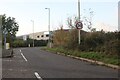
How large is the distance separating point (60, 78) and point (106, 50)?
45.9 feet

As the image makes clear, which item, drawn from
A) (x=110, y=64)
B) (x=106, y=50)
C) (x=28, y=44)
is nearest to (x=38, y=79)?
(x=110, y=64)

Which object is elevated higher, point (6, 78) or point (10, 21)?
point (10, 21)

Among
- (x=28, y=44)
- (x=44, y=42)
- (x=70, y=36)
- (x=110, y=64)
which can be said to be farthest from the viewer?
(x=44, y=42)

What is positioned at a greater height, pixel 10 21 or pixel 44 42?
pixel 10 21

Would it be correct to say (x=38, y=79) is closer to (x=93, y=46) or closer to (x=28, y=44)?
(x=93, y=46)

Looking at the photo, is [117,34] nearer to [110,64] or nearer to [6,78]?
[110,64]

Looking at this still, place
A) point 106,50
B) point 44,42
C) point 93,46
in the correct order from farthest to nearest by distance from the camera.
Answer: point 44,42 < point 93,46 < point 106,50

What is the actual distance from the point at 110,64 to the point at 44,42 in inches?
3410

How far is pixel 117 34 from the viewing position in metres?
28.1

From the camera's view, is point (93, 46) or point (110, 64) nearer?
point (110, 64)

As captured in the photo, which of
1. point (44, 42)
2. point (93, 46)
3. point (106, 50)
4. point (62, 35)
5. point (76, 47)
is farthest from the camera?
point (44, 42)

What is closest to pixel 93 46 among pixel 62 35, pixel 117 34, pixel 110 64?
pixel 117 34

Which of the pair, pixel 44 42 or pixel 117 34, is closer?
pixel 117 34

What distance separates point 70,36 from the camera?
41.5m
